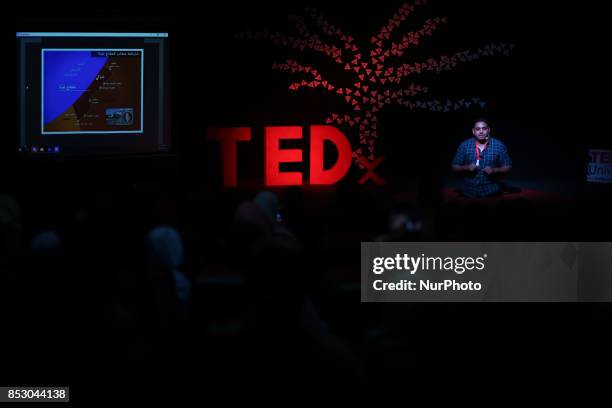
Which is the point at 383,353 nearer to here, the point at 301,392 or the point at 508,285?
the point at 301,392

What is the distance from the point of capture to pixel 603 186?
10406mm

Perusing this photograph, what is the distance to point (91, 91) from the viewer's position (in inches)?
333

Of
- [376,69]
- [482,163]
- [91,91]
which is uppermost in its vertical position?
[376,69]

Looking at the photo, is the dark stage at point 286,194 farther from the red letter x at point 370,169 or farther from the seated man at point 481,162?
the seated man at point 481,162

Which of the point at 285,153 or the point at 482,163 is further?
the point at 285,153

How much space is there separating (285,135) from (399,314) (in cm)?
537

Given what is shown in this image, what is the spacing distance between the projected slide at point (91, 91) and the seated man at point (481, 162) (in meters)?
3.67

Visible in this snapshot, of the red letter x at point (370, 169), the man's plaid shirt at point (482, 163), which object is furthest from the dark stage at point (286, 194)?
the man's plaid shirt at point (482, 163)

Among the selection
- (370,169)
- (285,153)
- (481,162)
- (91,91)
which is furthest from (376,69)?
(91,91)

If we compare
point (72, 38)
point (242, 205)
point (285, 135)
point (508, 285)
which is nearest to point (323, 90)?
point (285, 135)

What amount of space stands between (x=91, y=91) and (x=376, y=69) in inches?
147

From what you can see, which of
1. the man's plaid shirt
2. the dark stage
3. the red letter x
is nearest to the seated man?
the man's plaid shirt

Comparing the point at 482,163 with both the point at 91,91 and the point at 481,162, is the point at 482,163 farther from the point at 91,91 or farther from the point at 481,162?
the point at 91,91

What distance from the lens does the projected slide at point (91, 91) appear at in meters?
8.34
